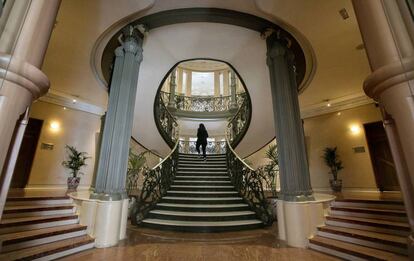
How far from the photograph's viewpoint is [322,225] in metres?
3.07

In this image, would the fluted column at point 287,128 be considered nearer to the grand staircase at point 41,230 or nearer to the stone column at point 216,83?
the grand staircase at point 41,230

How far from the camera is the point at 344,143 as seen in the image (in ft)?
22.2

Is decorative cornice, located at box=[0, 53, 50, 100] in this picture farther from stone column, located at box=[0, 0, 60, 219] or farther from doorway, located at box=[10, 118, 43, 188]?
doorway, located at box=[10, 118, 43, 188]

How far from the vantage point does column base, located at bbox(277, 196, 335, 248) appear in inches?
112

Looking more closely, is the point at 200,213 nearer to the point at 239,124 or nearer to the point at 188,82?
the point at 239,124

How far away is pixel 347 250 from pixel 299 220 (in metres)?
0.62

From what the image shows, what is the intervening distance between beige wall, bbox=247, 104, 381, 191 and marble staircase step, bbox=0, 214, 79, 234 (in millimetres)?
7411

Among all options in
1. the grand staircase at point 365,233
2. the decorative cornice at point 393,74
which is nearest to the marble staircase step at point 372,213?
the grand staircase at point 365,233

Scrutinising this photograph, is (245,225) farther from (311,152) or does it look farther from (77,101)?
(77,101)

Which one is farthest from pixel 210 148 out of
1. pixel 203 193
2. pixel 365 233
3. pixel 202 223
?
pixel 365 233

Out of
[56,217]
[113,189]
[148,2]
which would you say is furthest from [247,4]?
[56,217]

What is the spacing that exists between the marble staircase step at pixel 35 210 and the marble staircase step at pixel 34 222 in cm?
11

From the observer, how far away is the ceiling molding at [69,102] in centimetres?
635

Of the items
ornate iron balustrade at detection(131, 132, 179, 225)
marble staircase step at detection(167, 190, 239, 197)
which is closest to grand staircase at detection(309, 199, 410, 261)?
marble staircase step at detection(167, 190, 239, 197)
